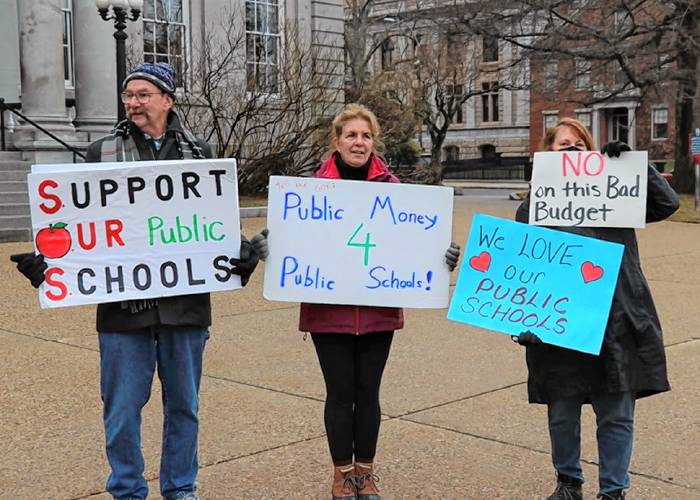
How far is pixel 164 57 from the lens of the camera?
73.4 ft

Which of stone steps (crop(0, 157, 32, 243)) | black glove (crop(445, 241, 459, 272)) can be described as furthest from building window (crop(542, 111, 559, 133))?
black glove (crop(445, 241, 459, 272))

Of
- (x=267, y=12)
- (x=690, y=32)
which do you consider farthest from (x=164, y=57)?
(x=690, y=32)

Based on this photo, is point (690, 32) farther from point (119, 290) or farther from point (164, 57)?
point (119, 290)

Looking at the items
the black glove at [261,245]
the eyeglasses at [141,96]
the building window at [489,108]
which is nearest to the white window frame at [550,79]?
the black glove at [261,245]

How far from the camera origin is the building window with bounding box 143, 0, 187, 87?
2208 cm

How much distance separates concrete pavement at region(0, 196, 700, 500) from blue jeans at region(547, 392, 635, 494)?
420 millimetres

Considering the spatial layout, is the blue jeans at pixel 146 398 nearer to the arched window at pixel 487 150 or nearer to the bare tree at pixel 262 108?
the bare tree at pixel 262 108

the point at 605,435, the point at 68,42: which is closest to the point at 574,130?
the point at 605,435

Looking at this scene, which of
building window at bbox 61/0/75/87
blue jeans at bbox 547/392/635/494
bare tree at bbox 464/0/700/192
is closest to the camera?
blue jeans at bbox 547/392/635/494

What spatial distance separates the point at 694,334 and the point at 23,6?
14.5 m

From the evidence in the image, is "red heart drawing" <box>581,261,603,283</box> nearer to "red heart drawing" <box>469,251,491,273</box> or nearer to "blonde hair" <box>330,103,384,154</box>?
"red heart drawing" <box>469,251,491,273</box>

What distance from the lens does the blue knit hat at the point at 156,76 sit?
13.0ft

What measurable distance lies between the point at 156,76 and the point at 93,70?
16.0m

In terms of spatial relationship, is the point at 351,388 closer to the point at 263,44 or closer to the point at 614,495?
the point at 614,495
